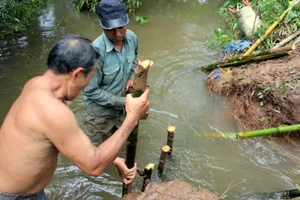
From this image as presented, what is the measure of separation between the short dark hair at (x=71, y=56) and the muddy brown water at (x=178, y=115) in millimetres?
2275

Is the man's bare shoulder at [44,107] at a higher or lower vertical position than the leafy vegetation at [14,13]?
higher

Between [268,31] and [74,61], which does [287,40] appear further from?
[74,61]

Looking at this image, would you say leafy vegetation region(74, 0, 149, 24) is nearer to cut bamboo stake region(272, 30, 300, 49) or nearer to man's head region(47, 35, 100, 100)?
cut bamboo stake region(272, 30, 300, 49)

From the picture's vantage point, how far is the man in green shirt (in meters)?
2.89

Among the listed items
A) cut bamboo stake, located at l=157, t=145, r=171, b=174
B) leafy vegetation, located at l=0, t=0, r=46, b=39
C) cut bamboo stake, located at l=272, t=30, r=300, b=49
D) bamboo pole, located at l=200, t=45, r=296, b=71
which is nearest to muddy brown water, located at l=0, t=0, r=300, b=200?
cut bamboo stake, located at l=157, t=145, r=171, b=174

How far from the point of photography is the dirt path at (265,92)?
434 cm

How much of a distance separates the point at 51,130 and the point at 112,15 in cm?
150

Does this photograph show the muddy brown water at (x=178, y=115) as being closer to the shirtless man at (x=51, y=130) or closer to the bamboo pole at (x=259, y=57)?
the bamboo pole at (x=259, y=57)

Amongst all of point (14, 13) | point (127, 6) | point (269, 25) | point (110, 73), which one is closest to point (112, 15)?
point (110, 73)

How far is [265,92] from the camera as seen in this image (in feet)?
15.2

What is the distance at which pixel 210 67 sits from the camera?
233 inches

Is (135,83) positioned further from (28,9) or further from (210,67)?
(28,9)

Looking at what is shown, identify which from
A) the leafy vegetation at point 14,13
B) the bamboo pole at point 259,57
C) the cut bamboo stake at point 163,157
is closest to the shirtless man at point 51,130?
the cut bamboo stake at point 163,157

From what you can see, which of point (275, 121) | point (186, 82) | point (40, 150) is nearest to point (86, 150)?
point (40, 150)
